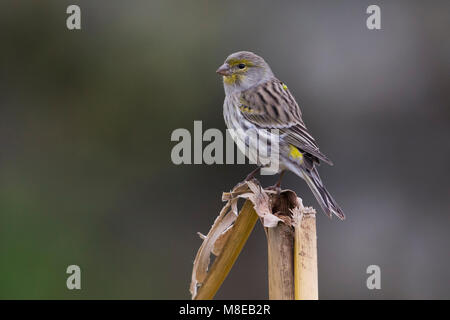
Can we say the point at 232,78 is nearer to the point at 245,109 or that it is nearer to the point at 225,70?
the point at 225,70

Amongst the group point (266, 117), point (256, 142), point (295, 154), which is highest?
point (266, 117)

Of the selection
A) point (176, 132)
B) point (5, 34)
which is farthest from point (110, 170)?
point (5, 34)

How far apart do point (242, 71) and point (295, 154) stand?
2.45 feet

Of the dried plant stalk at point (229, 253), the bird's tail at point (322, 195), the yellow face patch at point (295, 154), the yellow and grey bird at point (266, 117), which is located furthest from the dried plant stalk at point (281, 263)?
the yellow face patch at point (295, 154)

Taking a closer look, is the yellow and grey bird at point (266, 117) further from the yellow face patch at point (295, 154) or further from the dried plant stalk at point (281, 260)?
the dried plant stalk at point (281, 260)

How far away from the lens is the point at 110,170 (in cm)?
646

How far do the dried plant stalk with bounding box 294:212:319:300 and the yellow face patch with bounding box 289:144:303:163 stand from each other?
1.17m

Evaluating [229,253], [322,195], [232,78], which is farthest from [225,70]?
[229,253]

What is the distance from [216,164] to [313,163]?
2.59 m

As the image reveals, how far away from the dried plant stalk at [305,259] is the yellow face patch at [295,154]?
1.17 meters

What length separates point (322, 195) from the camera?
3.42 m

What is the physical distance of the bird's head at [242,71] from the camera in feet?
13.3

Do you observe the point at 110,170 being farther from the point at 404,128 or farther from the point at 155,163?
the point at 404,128

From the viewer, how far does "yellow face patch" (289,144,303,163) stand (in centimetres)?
368
